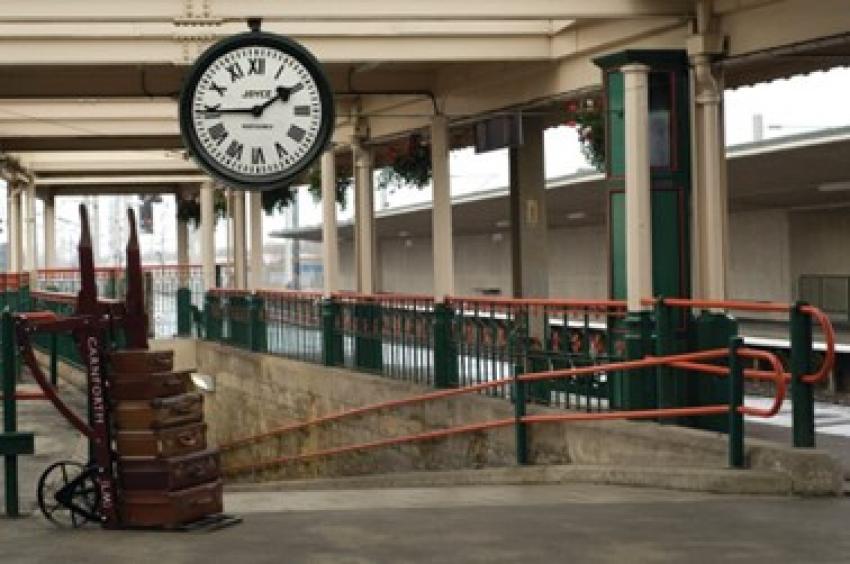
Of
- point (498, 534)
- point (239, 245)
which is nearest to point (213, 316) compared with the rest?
point (239, 245)

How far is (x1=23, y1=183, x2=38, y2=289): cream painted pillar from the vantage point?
28473 millimetres

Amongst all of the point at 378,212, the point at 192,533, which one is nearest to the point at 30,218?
the point at 378,212

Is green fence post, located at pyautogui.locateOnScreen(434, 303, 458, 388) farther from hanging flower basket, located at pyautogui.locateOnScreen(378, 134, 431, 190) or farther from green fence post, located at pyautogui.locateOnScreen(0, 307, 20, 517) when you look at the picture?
green fence post, located at pyautogui.locateOnScreen(0, 307, 20, 517)

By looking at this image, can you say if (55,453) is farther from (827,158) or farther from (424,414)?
(827,158)

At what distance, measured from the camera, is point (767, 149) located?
22.2 meters

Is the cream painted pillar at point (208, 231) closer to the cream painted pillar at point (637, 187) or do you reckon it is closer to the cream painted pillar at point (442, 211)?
the cream painted pillar at point (442, 211)

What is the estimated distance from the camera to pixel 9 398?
8039mm

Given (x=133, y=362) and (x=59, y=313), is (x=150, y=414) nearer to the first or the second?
(x=133, y=362)

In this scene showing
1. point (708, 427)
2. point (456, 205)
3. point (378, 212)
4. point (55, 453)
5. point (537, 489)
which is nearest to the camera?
point (537, 489)

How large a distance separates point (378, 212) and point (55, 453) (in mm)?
30036

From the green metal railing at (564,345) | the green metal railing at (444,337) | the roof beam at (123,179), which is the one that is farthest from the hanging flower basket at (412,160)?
the roof beam at (123,179)

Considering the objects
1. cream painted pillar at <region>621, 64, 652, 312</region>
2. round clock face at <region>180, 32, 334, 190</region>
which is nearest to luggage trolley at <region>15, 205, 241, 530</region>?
round clock face at <region>180, 32, 334, 190</region>

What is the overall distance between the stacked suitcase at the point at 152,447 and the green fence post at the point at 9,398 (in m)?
0.98

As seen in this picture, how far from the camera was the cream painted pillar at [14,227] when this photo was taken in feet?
93.3
